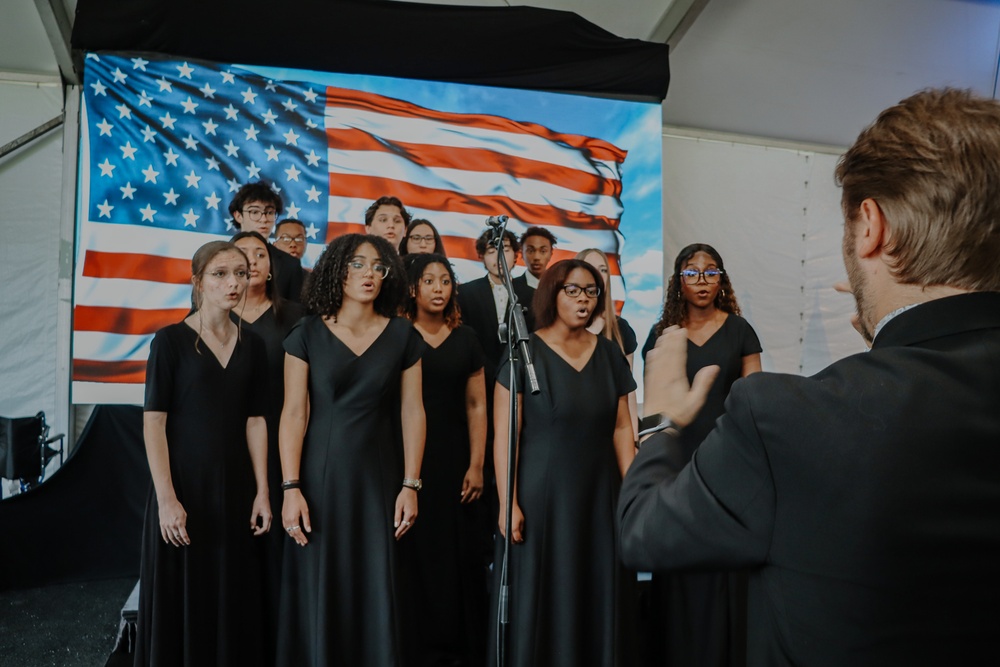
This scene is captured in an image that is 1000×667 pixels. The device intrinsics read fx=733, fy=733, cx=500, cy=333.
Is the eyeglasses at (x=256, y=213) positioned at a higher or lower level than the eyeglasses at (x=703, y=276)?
higher

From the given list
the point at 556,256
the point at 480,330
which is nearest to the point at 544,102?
the point at 556,256

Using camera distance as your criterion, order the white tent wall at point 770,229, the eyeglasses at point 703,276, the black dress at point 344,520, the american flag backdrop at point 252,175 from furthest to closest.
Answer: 1. the white tent wall at point 770,229
2. the american flag backdrop at point 252,175
3. the eyeglasses at point 703,276
4. the black dress at point 344,520

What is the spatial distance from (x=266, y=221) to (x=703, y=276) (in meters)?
2.48

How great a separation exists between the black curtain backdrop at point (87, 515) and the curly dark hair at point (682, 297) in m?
3.60

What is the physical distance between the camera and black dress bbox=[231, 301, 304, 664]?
3111mm

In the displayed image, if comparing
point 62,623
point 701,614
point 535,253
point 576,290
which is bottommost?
point 62,623

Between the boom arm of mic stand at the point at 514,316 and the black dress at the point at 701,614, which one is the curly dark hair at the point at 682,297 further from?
the boom arm of mic stand at the point at 514,316

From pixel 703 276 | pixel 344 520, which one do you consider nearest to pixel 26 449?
pixel 344 520

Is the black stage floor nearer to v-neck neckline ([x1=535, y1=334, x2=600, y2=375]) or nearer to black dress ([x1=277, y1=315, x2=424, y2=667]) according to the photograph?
black dress ([x1=277, y1=315, x2=424, y2=667])

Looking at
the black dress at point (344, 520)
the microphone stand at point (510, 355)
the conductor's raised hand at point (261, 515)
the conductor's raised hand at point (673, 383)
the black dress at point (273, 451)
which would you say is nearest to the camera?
the conductor's raised hand at point (673, 383)

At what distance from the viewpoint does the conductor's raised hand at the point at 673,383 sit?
1.08 meters

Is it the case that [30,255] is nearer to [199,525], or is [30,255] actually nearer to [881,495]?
[199,525]

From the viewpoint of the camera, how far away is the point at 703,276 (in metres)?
3.77

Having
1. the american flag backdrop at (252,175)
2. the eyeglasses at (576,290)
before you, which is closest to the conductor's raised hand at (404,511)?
the eyeglasses at (576,290)
